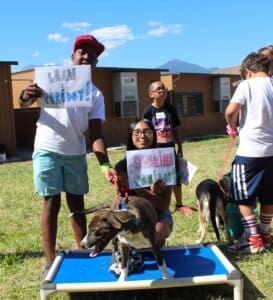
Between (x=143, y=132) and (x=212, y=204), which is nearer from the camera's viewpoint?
(x=143, y=132)

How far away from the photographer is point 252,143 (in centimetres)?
488

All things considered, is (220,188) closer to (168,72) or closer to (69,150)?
(69,150)

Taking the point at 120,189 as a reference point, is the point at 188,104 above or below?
above

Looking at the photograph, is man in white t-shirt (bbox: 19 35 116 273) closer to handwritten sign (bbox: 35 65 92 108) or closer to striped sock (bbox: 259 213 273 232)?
handwritten sign (bbox: 35 65 92 108)

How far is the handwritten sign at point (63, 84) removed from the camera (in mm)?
4137

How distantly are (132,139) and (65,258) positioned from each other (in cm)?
123

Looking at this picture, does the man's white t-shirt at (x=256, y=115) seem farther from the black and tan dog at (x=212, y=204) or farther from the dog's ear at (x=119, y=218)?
the dog's ear at (x=119, y=218)

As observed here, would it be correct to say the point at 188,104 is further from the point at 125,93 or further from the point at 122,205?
the point at 122,205

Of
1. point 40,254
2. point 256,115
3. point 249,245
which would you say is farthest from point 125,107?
point 256,115

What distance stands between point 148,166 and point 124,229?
105cm

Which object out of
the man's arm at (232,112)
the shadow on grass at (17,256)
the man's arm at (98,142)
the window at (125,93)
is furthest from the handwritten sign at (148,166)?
the window at (125,93)

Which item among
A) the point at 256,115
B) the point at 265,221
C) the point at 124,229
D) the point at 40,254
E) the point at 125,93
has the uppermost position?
the point at 125,93

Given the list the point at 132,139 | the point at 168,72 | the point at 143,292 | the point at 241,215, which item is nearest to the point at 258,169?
the point at 241,215

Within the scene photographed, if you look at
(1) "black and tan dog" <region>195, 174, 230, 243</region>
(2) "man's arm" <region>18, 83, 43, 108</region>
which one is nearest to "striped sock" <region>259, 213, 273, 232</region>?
(1) "black and tan dog" <region>195, 174, 230, 243</region>
